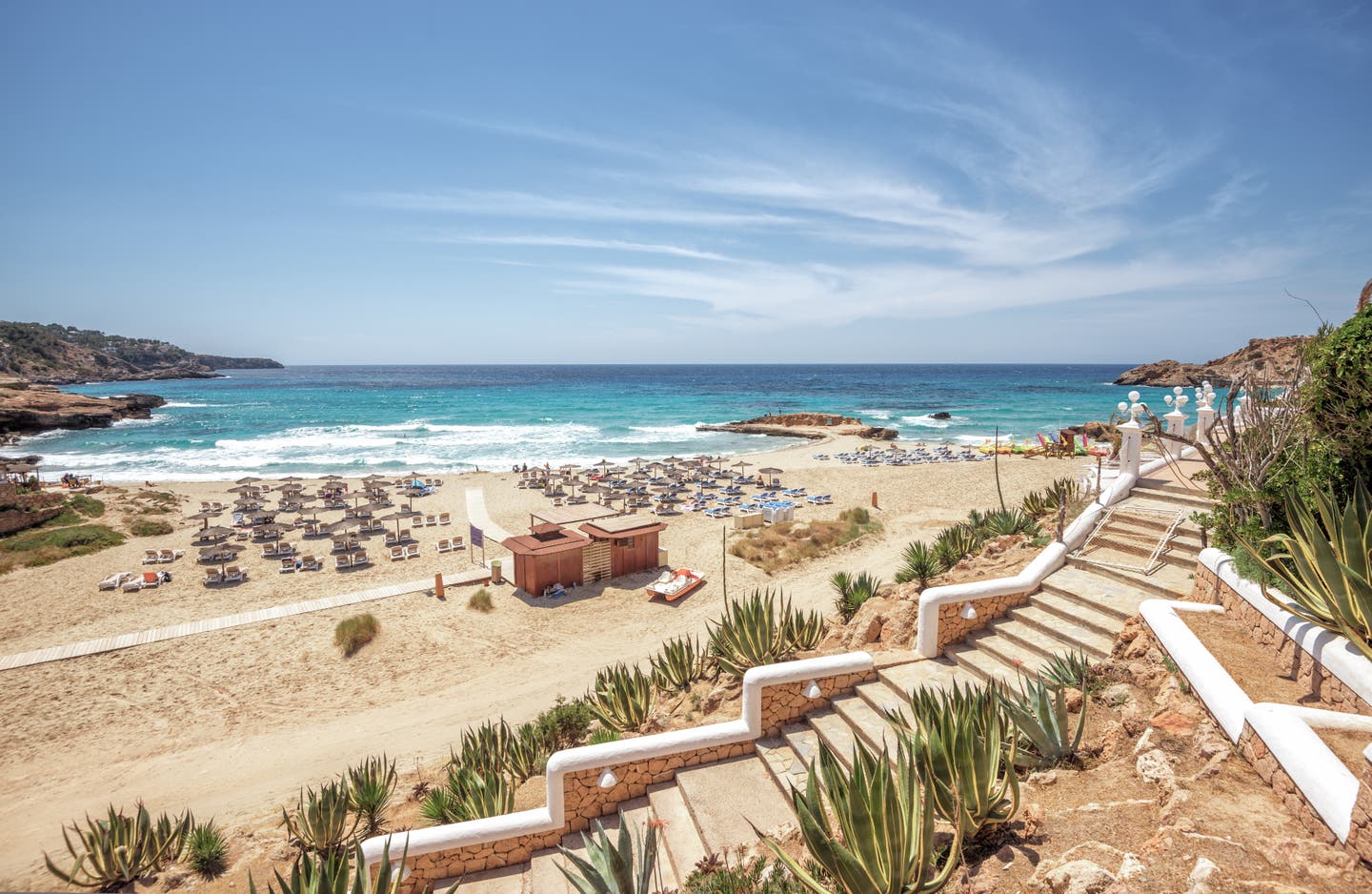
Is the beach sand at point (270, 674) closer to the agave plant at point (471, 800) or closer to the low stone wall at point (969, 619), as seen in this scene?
the agave plant at point (471, 800)

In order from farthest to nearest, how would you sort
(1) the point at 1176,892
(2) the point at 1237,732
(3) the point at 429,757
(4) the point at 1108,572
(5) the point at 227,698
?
(5) the point at 227,698 < (3) the point at 429,757 < (4) the point at 1108,572 < (2) the point at 1237,732 < (1) the point at 1176,892

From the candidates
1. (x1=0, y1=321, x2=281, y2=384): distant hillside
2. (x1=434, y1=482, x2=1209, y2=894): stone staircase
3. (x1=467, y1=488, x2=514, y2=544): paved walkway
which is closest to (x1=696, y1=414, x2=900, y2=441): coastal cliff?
(x1=467, y1=488, x2=514, y2=544): paved walkway

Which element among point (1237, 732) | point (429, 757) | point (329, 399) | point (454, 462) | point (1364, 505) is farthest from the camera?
point (329, 399)

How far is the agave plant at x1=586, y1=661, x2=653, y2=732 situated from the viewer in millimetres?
8055

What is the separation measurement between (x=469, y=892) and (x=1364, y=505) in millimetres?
8564

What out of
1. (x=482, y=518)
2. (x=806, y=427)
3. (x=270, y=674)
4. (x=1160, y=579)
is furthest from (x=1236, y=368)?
(x=806, y=427)

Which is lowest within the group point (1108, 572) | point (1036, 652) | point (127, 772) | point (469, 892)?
point (127, 772)

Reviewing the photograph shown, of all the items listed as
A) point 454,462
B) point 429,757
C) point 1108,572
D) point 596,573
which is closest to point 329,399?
point 454,462

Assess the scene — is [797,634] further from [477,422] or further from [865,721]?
[477,422]

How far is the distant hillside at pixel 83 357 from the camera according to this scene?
9143cm

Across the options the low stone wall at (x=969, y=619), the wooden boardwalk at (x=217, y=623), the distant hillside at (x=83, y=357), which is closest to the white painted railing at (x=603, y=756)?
the low stone wall at (x=969, y=619)

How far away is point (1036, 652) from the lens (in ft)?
22.6

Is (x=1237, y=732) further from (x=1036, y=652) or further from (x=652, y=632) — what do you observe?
(x=652, y=632)

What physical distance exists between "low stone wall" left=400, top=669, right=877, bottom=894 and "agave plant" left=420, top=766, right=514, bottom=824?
0.49 m
